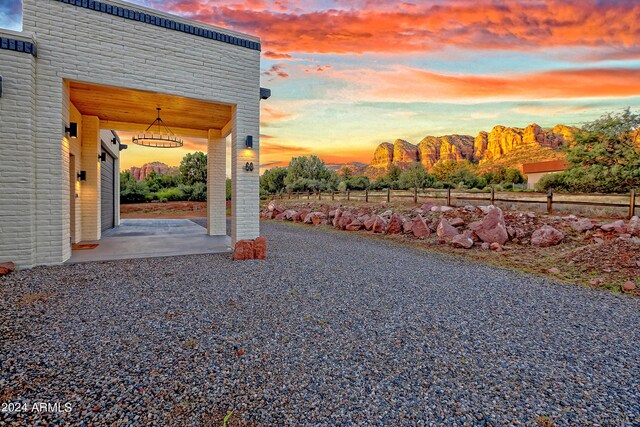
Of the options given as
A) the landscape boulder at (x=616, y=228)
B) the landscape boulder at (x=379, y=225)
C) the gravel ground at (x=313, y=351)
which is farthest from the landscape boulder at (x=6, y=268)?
the landscape boulder at (x=616, y=228)

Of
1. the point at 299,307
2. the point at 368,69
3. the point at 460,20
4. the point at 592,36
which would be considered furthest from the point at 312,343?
the point at 592,36

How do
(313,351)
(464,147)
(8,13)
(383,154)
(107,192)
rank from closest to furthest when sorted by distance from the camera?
(313,351) → (8,13) → (107,192) → (464,147) → (383,154)

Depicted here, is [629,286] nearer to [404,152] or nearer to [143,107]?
[143,107]

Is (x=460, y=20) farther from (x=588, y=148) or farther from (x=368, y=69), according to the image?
(x=588, y=148)

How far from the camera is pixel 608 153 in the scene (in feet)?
47.3

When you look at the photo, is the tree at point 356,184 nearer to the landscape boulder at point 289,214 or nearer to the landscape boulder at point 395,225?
the landscape boulder at point 289,214

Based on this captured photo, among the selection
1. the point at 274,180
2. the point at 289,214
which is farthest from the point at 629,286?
the point at 274,180

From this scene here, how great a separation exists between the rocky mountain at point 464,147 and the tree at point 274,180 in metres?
28.9

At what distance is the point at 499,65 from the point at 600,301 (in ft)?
34.7

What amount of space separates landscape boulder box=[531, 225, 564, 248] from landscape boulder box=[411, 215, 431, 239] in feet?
9.55

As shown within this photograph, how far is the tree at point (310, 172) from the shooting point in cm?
3603

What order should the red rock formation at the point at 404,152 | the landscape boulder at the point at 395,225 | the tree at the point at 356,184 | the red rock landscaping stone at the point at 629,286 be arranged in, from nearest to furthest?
1. the red rock landscaping stone at the point at 629,286
2. the landscape boulder at the point at 395,225
3. the tree at the point at 356,184
4. the red rock formation at the point at 404,152

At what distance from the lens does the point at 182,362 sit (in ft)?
8.24

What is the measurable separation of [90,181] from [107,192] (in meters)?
2.80
